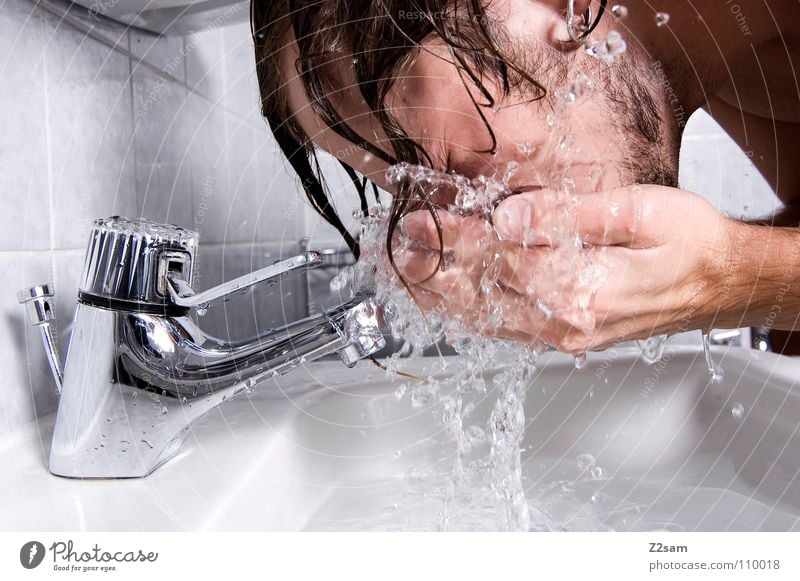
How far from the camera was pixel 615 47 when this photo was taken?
0.38 metres

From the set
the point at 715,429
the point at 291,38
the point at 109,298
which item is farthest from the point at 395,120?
the point at 715,429

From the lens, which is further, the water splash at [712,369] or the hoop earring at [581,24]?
the water splash at [712,369]

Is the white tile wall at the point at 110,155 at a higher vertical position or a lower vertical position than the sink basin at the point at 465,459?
higher

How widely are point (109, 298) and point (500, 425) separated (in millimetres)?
238

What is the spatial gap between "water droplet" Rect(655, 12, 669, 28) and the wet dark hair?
125 millimetres

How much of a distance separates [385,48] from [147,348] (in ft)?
0.65

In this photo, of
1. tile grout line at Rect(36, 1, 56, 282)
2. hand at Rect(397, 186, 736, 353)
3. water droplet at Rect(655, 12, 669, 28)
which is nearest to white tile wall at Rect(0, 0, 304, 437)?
tile grout line at Rect(36, 1, 56, 282)

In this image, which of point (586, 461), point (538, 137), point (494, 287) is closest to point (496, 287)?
point (494, 287)

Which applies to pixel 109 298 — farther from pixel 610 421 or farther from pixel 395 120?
pixel 610 421

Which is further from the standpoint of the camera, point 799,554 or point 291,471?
point 291,471

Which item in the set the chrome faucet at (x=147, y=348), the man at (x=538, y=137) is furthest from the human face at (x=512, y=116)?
the chrome faucet at (x=147, y=348)

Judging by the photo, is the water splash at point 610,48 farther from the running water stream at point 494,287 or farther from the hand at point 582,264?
the hand at point 582,264

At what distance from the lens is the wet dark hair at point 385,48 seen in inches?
12.1

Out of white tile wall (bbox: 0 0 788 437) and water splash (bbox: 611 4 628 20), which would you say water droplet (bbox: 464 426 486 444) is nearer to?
white tile wall (bbox: 0 0 788 437)
